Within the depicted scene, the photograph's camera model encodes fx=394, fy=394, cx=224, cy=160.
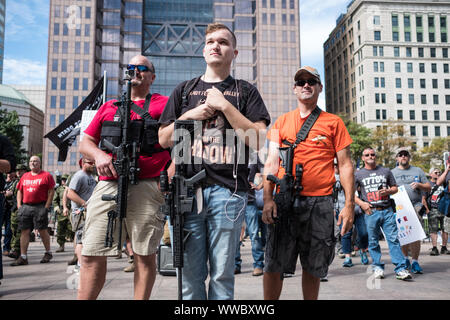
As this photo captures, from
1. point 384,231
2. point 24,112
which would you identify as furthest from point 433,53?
point 24,112

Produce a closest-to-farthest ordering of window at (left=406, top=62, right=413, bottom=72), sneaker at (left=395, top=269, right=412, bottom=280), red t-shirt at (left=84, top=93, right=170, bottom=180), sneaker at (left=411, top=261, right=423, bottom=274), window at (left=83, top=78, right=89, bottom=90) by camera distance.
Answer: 1. red t-shirt at (left=84, top=93, right=170, bottom=180)
2. sneaker at (left=395, top=269, right=412, bottom=280)
3. sneaker at (left=411, top=261, right=423, bottom=274)
4. window at (left=83, top=78, right=89, bottom=90)
5. window at (left=406, top=62, right=413, bottom=72)

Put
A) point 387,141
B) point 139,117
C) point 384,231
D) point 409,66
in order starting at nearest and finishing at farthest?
point 139,117
point 384,231
point 387,141
point 409,66

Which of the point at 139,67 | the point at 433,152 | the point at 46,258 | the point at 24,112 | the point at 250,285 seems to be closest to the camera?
the point at 139,67

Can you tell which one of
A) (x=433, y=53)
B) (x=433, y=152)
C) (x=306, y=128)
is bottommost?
(x=306, y=128)

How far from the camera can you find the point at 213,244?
2.37 metres

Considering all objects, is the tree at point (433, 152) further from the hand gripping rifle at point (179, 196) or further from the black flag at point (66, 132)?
the hand gripping rifle at point (179, 196)

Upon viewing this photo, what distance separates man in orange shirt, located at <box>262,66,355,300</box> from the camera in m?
3.27

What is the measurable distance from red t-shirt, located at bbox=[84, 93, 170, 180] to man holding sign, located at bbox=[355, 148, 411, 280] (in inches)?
162

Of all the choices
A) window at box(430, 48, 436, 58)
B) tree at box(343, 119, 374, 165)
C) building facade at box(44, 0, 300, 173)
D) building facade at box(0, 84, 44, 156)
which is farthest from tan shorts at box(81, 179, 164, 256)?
building facade at box(0, 84, 44, 156)

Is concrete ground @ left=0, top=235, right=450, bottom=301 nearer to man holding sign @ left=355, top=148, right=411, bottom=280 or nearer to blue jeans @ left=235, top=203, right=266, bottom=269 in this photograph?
blue jeans @ left=235, top=203, right=266, bottom=269

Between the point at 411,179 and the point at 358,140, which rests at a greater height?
the point at 358,140

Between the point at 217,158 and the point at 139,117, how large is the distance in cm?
110

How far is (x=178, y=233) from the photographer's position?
2.29 meters

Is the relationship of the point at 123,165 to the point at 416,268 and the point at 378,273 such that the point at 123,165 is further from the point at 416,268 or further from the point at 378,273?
the point at 416,268
